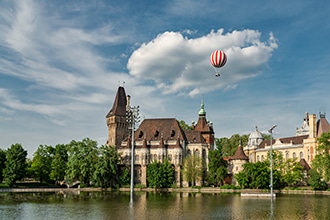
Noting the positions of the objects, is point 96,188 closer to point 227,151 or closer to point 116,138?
point 116,138

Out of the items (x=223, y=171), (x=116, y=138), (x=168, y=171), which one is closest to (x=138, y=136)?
(x=116, y=138)

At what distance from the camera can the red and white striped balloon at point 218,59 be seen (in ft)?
117

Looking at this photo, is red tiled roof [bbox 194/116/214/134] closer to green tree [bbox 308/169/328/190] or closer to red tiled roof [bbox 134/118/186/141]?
red tiled roof [bbox 134/118/186/141]

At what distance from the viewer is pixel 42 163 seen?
92938 millimetres

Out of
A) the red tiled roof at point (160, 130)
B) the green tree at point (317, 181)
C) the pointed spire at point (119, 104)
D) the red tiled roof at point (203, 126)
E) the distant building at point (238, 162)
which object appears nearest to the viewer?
the green tree at point (317, 181)

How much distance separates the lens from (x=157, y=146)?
313 feet

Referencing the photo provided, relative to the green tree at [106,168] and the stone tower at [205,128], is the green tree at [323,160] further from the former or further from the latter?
the green tree at [106,168]

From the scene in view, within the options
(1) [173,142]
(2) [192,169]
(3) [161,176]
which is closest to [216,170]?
(2) [192,169]

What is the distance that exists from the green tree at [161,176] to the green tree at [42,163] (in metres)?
25.6

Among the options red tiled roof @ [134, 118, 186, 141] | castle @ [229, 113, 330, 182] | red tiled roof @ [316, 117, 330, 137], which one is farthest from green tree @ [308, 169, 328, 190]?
red tiled roof @ [134, 118, 186, 141]

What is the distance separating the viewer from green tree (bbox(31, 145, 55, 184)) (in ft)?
301

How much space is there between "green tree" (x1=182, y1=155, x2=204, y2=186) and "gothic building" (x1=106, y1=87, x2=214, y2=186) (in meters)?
3.07

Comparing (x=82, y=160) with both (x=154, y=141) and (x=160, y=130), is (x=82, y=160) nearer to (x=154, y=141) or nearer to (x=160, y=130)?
(x=154, y=141)

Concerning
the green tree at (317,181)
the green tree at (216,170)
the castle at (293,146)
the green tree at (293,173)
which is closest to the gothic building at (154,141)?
the green tree at (216,170)
